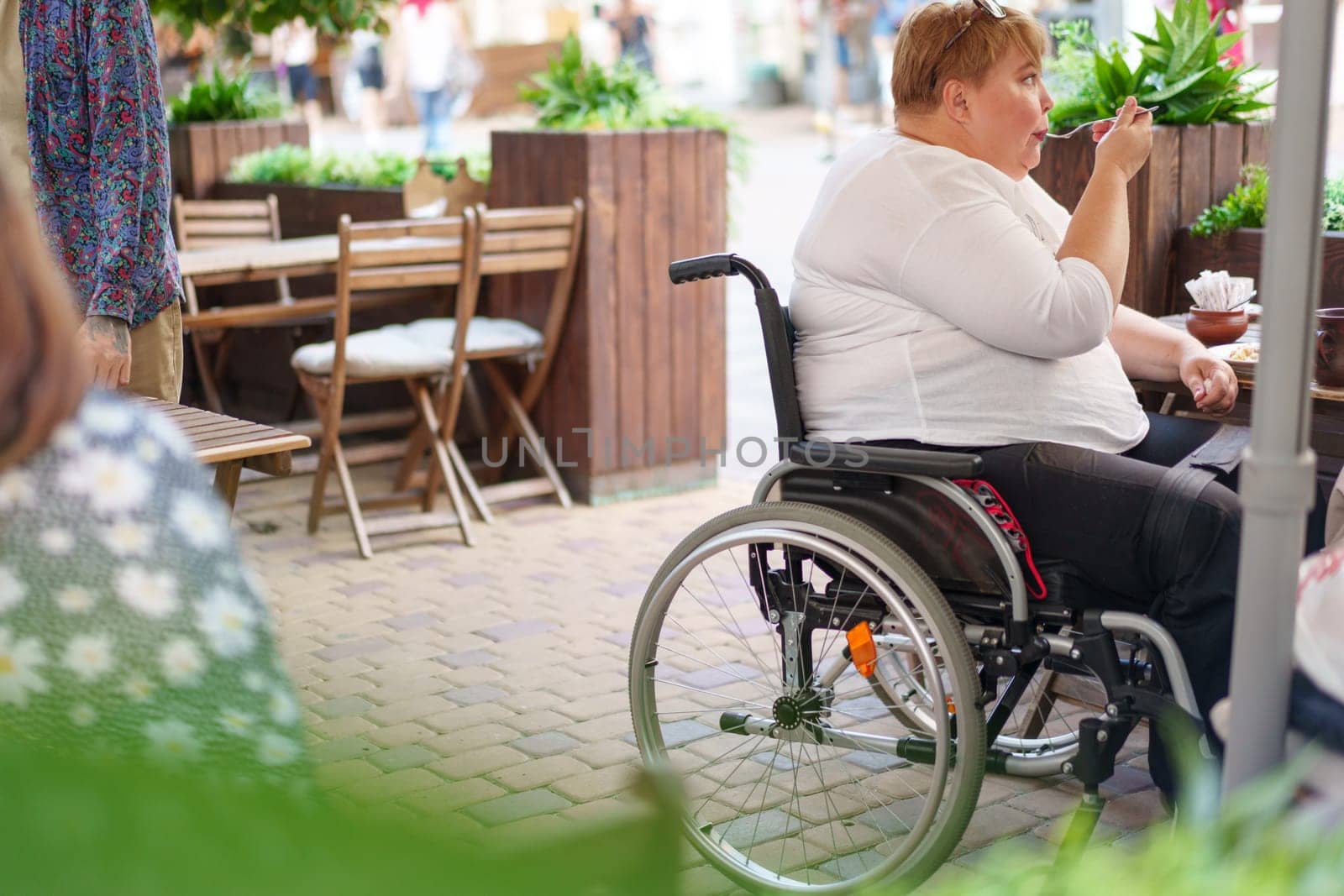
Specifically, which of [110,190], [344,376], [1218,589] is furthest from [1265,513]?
[344,376]

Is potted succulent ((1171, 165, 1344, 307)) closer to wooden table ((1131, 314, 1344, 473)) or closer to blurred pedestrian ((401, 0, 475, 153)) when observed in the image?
wooden table ((1131, 314, 1344, 473))

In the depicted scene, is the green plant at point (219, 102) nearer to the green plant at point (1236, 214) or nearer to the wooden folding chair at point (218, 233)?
the wooden folding chair at point (218, 233)

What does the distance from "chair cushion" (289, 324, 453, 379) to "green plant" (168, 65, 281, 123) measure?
9.55ft

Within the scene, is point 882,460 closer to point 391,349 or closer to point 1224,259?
point 1224,259

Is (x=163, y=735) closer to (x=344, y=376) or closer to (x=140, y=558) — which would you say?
(x=140, y=558)

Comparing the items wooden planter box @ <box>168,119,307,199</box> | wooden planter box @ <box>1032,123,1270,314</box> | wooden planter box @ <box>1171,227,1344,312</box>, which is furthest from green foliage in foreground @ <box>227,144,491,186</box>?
wooden planter box @ <box>1171,227,1344,312</box>

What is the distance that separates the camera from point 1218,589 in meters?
2.24

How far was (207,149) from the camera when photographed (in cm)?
729

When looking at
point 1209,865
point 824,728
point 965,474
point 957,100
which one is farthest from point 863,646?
point 1209,865

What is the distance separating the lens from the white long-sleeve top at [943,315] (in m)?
2.44

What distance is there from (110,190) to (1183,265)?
8.31ft

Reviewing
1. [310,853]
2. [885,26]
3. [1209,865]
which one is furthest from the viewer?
[885,26]

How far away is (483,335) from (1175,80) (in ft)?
7.92

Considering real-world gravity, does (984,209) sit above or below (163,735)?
above
